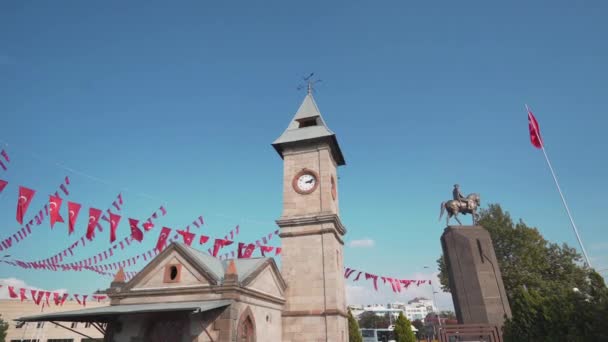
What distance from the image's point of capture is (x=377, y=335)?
52.2 metres

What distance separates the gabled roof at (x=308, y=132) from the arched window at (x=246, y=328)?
41.4 feet

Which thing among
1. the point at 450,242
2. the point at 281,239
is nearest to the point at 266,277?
the point at 281,239

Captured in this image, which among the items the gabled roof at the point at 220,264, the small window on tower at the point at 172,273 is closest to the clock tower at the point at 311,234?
the gabled roof at the point at 220,264

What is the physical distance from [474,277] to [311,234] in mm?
12869

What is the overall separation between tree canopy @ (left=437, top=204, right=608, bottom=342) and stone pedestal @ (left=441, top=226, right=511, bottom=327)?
4.35 feet

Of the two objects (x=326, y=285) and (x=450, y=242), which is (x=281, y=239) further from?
(x=450, y=242)

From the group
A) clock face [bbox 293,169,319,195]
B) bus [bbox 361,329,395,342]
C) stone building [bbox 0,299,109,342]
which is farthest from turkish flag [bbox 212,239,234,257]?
stone building [bbox 0,299,109,342]

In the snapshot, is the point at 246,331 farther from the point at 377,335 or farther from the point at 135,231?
the point at 377,335

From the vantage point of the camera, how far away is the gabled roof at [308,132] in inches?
974

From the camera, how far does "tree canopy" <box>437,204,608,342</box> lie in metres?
11.1

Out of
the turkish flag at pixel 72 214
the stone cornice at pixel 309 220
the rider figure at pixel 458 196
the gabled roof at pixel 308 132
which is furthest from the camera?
the rider figure at pixel 458 196

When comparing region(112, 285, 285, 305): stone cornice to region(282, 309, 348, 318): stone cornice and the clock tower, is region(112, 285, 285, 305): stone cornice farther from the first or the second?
the clock tower

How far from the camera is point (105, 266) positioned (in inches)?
838

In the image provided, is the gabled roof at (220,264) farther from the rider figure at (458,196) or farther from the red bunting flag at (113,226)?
the rider figure at (458,196)
